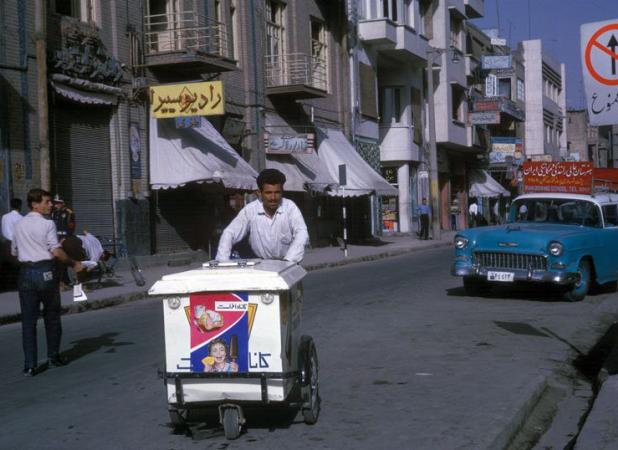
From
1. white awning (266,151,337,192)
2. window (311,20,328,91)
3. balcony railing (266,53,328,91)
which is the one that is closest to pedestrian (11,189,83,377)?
white awning (266,151,337,192)

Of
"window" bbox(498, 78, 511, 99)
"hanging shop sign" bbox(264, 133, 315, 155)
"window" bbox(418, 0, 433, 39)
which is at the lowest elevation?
"hanging shop sign" bbox(264, 133, 315, 155)

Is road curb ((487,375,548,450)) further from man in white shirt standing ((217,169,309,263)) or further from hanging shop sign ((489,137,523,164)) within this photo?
hanging shop sign ((489,137,523,164))

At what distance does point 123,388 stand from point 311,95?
22973mm

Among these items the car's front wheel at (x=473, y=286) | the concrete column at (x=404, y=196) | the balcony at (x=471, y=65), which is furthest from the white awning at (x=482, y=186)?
the car's front wheel at (x=473, y=286)

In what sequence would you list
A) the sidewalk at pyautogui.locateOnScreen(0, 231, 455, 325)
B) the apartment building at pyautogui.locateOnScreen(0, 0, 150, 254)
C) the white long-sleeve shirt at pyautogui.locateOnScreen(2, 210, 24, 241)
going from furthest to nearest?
1. the apartment building at pyautogui.locateOnScreen(0, 0, 150, 254)
2. the white long-sleeve shirt at pyautogui.locateOnScreen(2, 210, 24, 241)
3. the sidewalk at pyautogui.locateOnScreen(0, 231, 455, 325)

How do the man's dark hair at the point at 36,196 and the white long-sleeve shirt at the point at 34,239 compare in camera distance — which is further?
the man's dark hair at the point at 36,196

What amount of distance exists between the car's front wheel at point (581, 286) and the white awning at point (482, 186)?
133 ft

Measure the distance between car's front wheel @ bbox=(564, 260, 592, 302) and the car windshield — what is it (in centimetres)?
93

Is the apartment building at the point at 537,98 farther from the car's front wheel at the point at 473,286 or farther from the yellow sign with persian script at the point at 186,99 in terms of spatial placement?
the car's front wheel at the point at 473,286

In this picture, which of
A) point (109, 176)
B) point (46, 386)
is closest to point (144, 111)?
point (109, 176)

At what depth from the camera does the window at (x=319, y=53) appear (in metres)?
32.0

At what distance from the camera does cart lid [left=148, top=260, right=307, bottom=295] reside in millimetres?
5379

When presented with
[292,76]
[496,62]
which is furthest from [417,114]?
[292,76]

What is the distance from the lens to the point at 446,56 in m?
45.1
